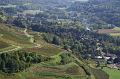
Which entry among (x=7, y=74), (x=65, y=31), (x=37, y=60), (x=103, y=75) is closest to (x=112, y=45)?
(x=65, y=31)

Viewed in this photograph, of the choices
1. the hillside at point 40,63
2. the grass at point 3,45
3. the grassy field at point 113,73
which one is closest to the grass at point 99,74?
the grassy field at point 113,73

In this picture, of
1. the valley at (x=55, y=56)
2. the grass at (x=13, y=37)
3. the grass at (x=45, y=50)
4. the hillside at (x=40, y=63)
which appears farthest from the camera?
the grass at (x=13, y=37)

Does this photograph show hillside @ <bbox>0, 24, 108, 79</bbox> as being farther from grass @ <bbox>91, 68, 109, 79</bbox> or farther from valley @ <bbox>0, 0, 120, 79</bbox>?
grass @ <bbox>91, 68, 109, 79</bbox>

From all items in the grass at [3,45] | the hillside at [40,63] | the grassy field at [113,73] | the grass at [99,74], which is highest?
the grass at [3,45]

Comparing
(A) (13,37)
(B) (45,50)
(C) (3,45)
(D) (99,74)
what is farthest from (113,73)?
(A) (13,37)

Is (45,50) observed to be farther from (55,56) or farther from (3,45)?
(3,45)

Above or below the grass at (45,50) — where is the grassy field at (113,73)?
below

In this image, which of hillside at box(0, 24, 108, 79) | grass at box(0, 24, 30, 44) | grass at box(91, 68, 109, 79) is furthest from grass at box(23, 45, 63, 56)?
grass at box(91, 68, 109, 79)

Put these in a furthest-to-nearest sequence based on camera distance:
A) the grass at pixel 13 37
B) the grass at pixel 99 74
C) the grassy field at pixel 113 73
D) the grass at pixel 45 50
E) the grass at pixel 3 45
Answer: the grass at pixel 13 37 → the grass at pixel 45 50 → the grassy field at pixel 113 73 → the grass at pixel 3 45 → the grass at pixel 99 74

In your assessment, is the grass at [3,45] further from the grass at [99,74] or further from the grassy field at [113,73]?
the grassy field at [113,73]

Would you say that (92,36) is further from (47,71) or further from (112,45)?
(47,71)

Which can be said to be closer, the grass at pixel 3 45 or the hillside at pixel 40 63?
the hillside at pixel 40 63
